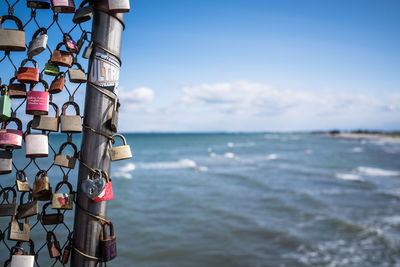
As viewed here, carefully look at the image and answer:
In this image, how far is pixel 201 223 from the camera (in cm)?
816

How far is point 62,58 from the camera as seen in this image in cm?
149

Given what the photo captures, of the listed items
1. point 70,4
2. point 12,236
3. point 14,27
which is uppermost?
point 70,4

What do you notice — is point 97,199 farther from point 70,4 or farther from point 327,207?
point 327,207

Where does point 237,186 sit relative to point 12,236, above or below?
below

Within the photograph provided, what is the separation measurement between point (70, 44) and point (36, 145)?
597 millimetres

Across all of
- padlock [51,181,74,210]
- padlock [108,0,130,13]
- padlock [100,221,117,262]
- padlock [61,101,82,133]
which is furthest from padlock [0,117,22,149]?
padlock [108,0,130,13]

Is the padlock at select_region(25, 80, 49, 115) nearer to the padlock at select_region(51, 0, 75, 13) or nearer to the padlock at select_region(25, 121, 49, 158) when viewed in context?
the padlock at select_region(25, 121, 49, 158)

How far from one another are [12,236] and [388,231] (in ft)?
29.8

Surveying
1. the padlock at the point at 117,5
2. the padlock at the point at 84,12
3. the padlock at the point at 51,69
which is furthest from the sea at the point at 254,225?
the padlock at the point at 117,5

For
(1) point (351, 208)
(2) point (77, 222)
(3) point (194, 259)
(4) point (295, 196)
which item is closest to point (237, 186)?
(4) point (295, 196)

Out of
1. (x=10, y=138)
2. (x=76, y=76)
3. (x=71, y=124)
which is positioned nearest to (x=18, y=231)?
(x=10, y=138)

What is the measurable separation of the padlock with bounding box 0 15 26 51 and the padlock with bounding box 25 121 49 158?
0.44m

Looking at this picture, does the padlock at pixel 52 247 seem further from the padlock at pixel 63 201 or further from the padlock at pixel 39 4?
the padlock at pixel 39 4

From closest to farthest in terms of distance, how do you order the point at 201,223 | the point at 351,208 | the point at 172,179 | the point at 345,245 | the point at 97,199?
the point at 97,199
the point at 345,245
the point at 201,223
the point at 351,208
the point at 172,179
